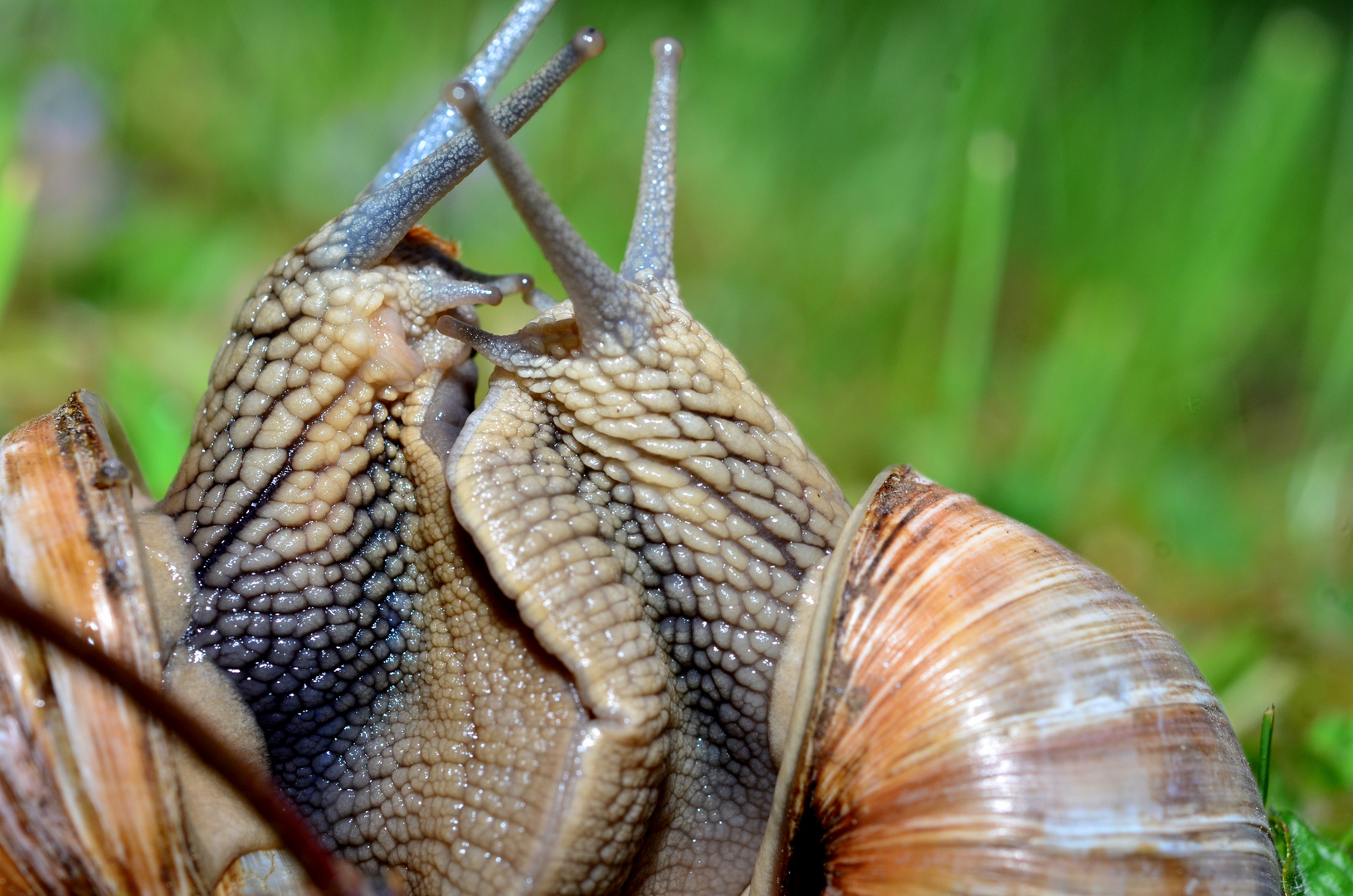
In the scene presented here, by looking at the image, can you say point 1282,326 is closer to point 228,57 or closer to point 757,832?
point 757,832

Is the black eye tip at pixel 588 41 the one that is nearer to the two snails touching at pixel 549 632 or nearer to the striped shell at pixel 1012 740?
the two snails touching at pixel 549 632

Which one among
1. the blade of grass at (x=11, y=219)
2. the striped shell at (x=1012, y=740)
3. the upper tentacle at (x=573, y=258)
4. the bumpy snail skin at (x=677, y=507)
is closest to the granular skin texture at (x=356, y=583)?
the bumpy snail skin at (x=677, y=507)

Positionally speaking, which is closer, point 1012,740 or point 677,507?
point 1012,740

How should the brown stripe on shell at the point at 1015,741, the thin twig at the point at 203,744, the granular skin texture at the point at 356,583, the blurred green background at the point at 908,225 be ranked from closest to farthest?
the thin twig at the point at 203,744, the brown stripe on shell at the point at 1015,741, the granular skin texture at the point at 356,583, the blurred green background at the point at 908,225

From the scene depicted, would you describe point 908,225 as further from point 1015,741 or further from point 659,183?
point 1015,741

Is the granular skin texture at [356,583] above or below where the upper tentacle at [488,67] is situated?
below

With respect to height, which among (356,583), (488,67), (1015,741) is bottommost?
(1015,741)

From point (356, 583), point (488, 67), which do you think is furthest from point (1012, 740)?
point (488, 67)
